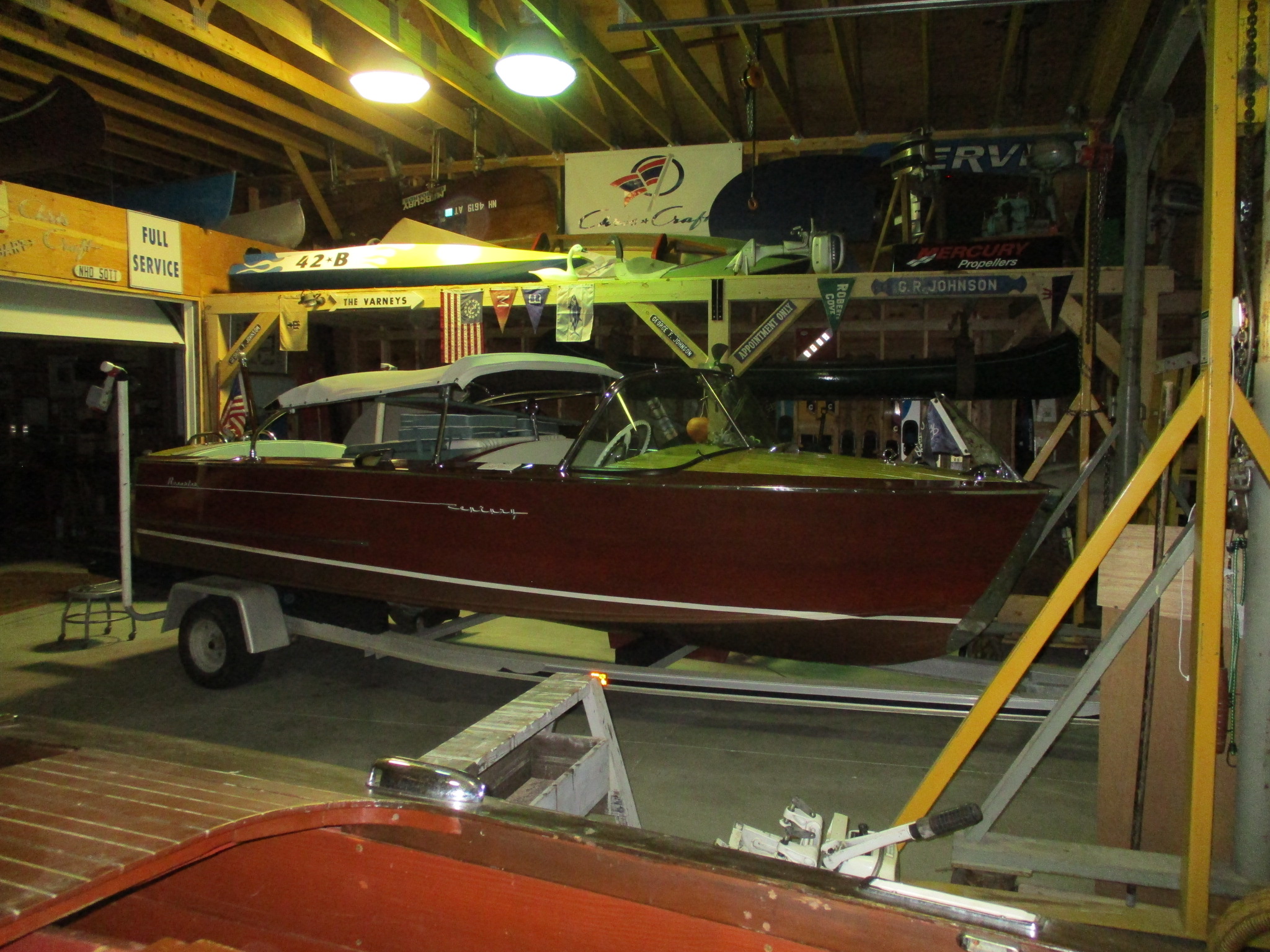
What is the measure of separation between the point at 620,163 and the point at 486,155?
2.11 meters

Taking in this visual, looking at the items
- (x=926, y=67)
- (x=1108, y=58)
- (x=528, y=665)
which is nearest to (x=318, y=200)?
(x=926, y=67)

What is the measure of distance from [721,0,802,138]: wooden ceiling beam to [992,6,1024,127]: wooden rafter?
1.69 m

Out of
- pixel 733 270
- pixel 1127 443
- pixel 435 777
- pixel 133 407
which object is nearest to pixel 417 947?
pixel 435 777

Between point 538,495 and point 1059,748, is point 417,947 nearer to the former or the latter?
point 538,495

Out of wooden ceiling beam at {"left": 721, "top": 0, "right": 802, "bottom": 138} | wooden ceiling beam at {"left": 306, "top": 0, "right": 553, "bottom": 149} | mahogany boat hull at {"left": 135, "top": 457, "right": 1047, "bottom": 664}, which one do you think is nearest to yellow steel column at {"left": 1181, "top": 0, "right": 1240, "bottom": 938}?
mahogany boat hull at {"left": 135, "top": 457, "right": 1047, "bottom": 664}

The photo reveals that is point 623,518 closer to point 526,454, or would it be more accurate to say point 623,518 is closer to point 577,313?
point 526,454

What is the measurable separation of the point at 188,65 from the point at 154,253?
1676mm

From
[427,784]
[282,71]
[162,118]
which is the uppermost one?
[162,118]

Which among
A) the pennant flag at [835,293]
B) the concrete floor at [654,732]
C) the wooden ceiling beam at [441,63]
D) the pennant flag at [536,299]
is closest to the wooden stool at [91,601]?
the concrete floor at [654,732]

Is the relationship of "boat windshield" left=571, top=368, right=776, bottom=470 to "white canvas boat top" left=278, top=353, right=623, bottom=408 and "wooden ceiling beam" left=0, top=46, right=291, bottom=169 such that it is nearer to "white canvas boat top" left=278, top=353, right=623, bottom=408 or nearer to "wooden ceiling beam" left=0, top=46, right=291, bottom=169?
"white canvas boat top" left=278, top=353, right=623, bottom=408

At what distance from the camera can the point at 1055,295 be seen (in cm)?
498

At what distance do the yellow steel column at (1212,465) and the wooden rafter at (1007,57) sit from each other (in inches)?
151

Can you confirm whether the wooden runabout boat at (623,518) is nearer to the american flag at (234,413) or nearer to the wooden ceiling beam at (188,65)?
the american flag at (234,413)

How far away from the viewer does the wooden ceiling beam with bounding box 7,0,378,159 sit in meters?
4.99
